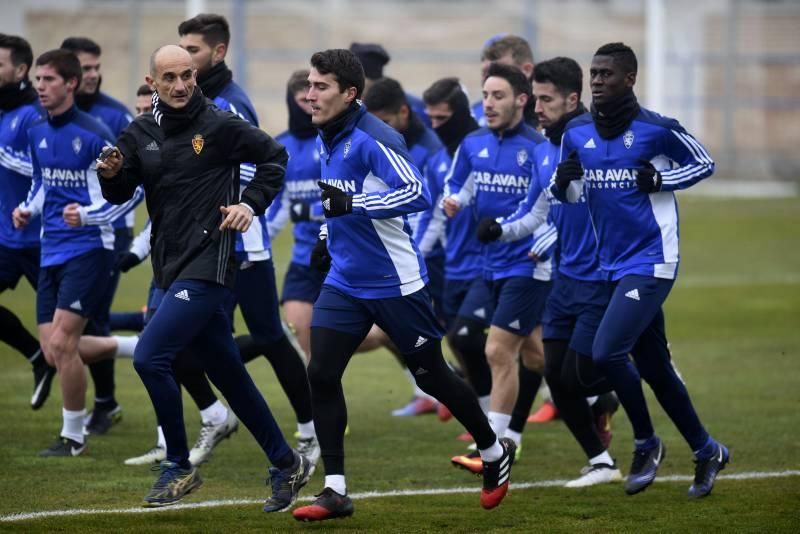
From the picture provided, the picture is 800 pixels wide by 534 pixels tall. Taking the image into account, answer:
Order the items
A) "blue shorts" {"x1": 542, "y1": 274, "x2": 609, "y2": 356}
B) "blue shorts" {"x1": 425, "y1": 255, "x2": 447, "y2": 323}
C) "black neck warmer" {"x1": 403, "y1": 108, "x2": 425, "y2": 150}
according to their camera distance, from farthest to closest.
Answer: "blue shorts" {"x1": 425, "y1": 255, "x2": 447, "y2": 323}, "black neck warmer" {"x1": 403, "y1": 108, "x2": 425, "y2": 150}, "blue shorts" {"x1": 542, "y1": 274, "x2": 609, "y2": 356}

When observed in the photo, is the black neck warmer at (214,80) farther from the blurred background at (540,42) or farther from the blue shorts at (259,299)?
the blurred background at (540,42)

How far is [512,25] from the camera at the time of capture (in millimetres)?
35344

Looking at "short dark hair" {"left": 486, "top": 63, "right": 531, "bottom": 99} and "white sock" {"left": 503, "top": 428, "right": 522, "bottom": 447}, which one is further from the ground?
"short dark hair" {"left": 486, "top": 63, "right": 531, "bottom": 99}

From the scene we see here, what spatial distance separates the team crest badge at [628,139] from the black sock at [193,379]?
114 inches

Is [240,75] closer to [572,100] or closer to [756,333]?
[756,333]

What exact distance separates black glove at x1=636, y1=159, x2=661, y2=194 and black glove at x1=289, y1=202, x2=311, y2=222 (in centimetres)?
314

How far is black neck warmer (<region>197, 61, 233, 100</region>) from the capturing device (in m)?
8.61

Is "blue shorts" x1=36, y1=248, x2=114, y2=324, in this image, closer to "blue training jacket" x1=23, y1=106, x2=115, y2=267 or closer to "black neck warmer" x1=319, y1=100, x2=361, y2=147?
"blue training jacket" x1=23, y1=106, x2=115, y2=267

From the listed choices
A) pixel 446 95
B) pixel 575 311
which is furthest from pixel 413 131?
pixel 575 311

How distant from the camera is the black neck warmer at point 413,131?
1091 cm

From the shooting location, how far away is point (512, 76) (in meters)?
9.30

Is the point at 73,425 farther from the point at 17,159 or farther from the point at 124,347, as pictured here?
the point at 17,159

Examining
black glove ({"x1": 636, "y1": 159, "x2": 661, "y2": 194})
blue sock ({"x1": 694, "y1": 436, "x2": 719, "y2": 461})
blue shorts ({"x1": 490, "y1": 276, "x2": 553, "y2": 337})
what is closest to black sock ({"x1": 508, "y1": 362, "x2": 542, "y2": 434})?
blue shorts ({"x1": 490, "y1": 276, "x2": 553, "y2": 337})

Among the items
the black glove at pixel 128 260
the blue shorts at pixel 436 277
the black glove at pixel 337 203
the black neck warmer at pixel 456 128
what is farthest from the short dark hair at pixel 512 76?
the black glove at pixel 128 260
